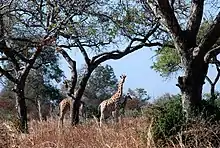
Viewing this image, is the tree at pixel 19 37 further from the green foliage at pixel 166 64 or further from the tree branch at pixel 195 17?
the green foliage at pixel 166 64

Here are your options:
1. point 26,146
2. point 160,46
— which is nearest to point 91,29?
point 160,46

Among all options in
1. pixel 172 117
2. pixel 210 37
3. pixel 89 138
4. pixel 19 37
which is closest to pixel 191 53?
pixel 210 37

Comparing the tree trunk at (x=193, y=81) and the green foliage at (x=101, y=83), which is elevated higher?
the green foliage at (x=101, y=83)

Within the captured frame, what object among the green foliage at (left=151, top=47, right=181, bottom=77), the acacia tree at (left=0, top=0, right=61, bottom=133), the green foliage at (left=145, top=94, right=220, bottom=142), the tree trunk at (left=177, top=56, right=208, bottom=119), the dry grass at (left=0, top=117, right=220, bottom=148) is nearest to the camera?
the dry grass at (left=0, top=117, right=220, bottom=148)

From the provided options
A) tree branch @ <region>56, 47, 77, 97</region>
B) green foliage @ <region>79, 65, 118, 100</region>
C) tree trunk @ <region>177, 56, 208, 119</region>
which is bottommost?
tree trunk @ <region>177, 56, 208, 119</region>

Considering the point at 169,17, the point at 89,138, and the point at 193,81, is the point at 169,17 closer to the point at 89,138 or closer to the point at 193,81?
the point at 193,81

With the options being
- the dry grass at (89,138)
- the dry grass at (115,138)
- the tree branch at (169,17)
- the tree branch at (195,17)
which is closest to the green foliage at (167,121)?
the dry grass at (115,138)

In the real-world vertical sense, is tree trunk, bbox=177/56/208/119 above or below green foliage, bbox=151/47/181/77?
below

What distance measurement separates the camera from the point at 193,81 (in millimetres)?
10898

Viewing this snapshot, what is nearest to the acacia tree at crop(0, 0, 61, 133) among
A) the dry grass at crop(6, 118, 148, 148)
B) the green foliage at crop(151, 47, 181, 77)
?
the dry grass at crop(6, 118, 148, 148)

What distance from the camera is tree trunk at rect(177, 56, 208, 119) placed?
35.2ft

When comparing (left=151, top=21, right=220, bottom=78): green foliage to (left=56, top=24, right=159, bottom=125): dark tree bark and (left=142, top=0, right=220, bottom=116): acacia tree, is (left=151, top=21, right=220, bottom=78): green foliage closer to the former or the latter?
(left=56, top=24, right=159, bottom=125): dark tree bark

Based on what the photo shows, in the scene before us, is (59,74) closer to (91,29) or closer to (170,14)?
(91,29)

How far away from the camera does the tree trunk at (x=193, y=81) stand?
10.7m
